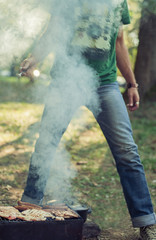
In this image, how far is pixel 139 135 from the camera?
7129 mm

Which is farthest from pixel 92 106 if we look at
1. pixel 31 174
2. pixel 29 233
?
pixel 29 233

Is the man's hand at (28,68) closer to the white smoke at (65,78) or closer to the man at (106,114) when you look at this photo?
the man at (106,114)

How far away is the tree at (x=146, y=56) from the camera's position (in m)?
9.69

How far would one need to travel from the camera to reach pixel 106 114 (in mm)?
2812

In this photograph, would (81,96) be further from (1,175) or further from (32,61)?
(1,175)

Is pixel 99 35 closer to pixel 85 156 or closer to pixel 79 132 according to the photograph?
pixel 85 156

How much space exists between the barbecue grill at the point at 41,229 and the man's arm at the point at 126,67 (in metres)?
1.27

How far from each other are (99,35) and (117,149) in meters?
1.01

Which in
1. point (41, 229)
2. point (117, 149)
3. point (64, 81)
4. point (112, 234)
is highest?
point (64, 81)

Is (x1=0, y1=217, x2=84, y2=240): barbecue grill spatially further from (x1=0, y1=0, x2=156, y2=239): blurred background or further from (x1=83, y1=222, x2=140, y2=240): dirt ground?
(x1=0, y1=0, x2=156, y2=239): blurred background

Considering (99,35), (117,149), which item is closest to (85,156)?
(117,149)

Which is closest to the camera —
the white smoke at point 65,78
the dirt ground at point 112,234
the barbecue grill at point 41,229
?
the barbecue grill at point 41,229

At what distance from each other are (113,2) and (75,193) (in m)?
2.39

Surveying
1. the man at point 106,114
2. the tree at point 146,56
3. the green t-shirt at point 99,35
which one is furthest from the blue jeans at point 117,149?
the tree at point 146,56
